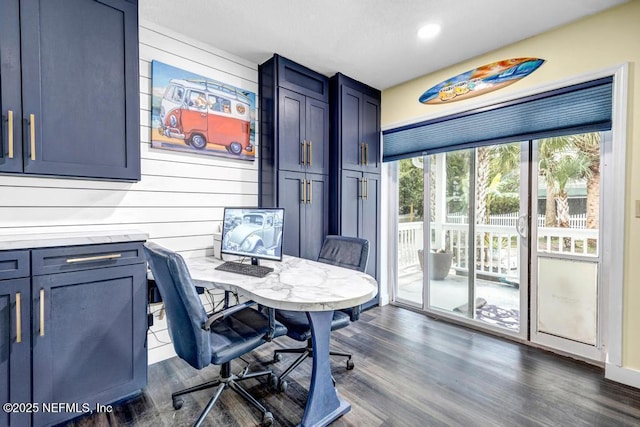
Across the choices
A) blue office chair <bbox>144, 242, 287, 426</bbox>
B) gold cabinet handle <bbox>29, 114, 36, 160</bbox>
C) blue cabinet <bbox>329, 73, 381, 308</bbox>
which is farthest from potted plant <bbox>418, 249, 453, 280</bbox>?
gold cabinet handle <bbox>29, 114, 36, 160</bbox>

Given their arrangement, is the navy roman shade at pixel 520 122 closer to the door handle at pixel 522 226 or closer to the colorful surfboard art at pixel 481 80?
the colorful surfboard art at pixel 481 80

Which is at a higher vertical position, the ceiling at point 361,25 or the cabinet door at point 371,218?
the ceiling at point 361,25

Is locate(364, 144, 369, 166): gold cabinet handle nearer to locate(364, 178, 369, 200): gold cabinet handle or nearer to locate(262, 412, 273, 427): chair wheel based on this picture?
locate(364, 178, 369, 200): gold cabinet handle

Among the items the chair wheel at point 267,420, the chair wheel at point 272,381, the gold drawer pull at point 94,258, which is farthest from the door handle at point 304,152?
the chair wheel at point 267,420

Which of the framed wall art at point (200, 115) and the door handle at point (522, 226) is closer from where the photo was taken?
the framed wall art at point (200, 115)

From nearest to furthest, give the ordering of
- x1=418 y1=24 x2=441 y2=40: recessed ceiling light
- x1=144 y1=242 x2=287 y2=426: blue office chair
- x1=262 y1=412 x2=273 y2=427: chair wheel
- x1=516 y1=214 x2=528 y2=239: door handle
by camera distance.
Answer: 1. x1=144 y1=242 x2=287 y2=426: blue office chair
2. x1=262 y1=412 x2=273 y2=427: chair wheel
3. x1=418 y1=24 x2=441 y2=40: recessed ceiling light
4. x1=516 y1=214 x2=528 y2=239: door handle

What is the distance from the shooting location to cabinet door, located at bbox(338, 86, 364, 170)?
328 cm

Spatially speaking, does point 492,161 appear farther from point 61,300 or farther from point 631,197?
point 61,300

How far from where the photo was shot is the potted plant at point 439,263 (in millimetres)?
3354

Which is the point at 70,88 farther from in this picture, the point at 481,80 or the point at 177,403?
the point at 481,80

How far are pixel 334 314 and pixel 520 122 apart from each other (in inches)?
91.5

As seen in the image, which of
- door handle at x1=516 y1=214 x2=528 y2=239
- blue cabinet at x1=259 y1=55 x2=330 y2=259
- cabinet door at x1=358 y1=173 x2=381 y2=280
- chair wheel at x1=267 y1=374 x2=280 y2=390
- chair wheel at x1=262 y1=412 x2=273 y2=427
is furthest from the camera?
cabinet door at x1=358 y1=173 x2=381 y2=280

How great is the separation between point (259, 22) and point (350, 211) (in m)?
2.00

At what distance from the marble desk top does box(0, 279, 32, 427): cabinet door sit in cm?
84
